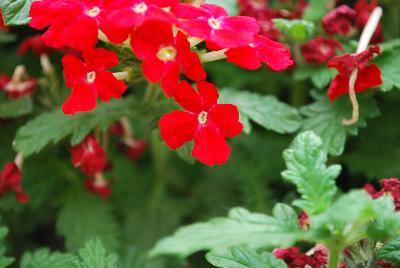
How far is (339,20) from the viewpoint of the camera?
1388 mm

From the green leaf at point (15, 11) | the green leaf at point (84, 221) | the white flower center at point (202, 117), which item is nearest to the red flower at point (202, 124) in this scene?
the white flower center at point (202, 117)

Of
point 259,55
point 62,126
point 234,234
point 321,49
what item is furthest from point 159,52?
point 321,49

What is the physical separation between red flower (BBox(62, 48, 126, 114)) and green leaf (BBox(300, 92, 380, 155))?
1.55 feet

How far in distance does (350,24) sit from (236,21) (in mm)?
453

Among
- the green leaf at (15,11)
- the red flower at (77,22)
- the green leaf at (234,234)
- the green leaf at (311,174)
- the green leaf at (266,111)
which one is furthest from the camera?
the green leaf at (266,111)

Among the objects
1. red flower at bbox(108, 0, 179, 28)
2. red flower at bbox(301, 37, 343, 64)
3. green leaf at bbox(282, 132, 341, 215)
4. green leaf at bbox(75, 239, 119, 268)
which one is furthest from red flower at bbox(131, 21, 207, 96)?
red flower at bbox(301, 37, 343, 64)

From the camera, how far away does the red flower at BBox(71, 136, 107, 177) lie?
1.30 metres

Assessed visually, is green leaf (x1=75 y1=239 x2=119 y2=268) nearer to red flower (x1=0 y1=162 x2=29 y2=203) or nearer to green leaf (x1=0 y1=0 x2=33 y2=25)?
red flower (x1=0 y1=162 x2=29 y2=203)

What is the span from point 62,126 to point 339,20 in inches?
26.2

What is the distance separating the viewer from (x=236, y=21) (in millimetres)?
1054

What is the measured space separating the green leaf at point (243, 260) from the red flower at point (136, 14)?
0.40 metres

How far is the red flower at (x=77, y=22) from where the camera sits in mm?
Result: 995

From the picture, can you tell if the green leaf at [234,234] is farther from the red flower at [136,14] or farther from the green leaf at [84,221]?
the green leaf at [84,221]

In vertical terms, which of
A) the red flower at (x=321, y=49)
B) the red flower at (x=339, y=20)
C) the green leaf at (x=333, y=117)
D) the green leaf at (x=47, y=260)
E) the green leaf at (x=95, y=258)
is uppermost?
the red flower at (x=339, y=20)
